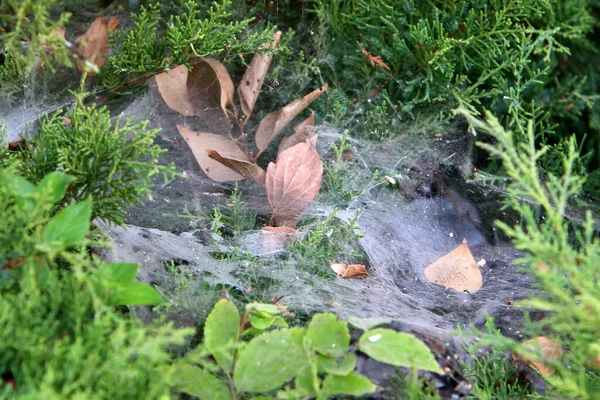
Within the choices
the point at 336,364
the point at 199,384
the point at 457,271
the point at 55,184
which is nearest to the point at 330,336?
the point at 336,364

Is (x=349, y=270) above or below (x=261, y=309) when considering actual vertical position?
below

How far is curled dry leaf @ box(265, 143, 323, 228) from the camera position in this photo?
1800 millimetres

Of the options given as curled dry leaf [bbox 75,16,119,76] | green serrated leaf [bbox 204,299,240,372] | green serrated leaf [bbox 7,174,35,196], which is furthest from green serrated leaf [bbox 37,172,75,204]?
curled dry leaf [bbox 75,16,119,76]

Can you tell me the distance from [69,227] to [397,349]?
0.73 m

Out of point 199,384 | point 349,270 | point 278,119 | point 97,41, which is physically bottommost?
point 349,270

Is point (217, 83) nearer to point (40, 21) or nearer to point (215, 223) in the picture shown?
point (215, 223)

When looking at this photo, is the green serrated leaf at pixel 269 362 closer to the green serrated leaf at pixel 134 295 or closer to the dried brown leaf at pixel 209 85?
the green serrated leaf at pixel 134 295

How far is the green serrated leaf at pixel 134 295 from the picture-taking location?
1.09 meters

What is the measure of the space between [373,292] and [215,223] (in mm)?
529

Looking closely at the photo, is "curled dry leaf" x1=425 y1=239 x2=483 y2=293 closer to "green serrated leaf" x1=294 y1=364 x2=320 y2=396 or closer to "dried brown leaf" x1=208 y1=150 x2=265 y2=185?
"dried brown leaf" x1=208 y1=150 x2=265 y2=185

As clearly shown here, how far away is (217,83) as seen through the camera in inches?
79.4

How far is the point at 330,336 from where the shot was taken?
1.20 meters

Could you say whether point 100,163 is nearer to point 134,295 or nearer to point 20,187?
point 20,187

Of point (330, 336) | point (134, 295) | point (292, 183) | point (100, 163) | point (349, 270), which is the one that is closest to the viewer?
point (134, 295)
